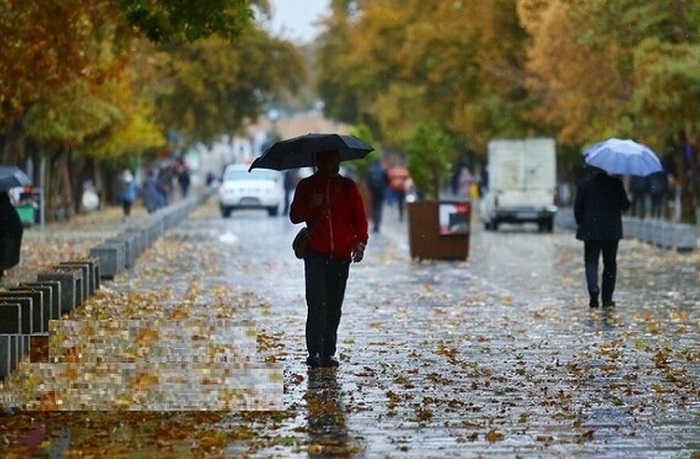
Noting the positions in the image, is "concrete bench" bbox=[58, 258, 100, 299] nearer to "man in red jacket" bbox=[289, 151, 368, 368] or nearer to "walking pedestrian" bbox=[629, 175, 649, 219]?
"man in red jacket" bbox=[289, 151, 368, 368]

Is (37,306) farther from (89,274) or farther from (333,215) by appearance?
(89,274)

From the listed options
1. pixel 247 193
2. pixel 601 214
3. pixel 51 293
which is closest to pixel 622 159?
pixel 601 214

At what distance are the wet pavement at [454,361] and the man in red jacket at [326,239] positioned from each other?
29 cm

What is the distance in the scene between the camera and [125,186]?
202 ft

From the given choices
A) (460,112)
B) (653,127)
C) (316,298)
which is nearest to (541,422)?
(316,298)

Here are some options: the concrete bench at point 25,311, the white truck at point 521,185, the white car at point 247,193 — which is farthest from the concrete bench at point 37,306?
the white car at point 247,193

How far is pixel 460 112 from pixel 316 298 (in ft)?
173

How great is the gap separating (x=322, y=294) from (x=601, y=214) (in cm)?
686

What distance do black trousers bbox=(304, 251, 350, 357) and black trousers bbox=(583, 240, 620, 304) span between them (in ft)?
22.1

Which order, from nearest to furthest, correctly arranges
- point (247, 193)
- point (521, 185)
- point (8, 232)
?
point (8, 232)
point (521, 185)
point (247, 193)

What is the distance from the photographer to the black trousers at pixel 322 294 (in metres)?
14.9

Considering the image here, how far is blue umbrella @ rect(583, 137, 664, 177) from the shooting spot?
21094 millimetres

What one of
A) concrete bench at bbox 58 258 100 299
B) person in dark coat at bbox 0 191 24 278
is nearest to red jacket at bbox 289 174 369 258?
concrete bench at bbox 58 258 100 299

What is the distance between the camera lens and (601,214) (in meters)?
21.1
